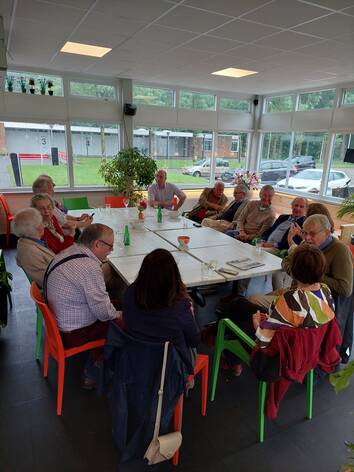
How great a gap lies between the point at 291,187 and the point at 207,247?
5.52 m

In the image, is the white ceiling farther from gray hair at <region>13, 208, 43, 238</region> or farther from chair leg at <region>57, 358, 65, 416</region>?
chair leg at <region>57, 358, 65, 416</region>

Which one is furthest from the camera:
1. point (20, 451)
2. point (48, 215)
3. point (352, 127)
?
point (352, 127)

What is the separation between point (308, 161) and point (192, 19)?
533 cm

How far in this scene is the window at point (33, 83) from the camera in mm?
5969

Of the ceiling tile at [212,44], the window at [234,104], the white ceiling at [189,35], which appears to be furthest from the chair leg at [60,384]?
the window at [234,104]

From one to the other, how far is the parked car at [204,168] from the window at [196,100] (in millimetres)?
1329

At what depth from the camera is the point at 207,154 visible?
8.51 meters

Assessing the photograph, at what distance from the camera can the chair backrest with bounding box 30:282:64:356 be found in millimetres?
1929

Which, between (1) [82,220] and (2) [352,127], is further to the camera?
(2) [352,127]

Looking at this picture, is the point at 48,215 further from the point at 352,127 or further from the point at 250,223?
the point at 352,127

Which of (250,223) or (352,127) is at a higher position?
(352,127)

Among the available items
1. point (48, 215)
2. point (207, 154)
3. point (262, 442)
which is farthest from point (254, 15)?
point (207, 154)

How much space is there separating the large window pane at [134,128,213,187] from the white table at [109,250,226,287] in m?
5.11

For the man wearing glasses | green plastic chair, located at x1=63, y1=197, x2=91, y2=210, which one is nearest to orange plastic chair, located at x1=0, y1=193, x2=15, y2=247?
green plastic chair, located at x1=63, y1=197, x2=91, y2=210
